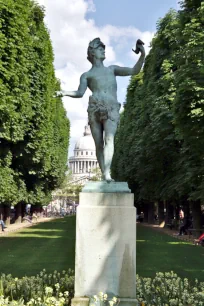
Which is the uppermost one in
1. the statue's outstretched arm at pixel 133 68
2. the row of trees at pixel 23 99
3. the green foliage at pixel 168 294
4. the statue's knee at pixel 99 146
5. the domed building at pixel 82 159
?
the domed building at pixel 82 159

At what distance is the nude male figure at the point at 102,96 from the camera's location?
8.34 meters

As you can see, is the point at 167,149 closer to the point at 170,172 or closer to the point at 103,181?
the point at 170,172

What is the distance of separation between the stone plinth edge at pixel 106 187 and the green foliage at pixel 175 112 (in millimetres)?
10638

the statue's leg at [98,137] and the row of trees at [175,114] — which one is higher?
the row of trees at [175,114]

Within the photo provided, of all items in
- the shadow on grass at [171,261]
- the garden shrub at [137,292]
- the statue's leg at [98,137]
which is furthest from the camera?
the shadow on grass at [171,261]

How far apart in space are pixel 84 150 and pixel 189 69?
150 m

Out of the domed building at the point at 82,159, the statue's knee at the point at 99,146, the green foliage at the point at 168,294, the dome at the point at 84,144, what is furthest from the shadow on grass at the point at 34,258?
the dome at the point at 84,144

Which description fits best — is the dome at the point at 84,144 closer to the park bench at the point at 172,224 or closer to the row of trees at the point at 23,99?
the park bench at the point at 172,224

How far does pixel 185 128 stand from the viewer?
20141 mm

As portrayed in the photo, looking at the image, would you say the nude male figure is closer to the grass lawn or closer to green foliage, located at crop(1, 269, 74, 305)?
green foliage, located at crop(1, 269, 74, 305)

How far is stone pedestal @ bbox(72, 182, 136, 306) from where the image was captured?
7.66 m

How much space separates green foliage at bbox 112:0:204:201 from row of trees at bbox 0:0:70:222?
24.6ft

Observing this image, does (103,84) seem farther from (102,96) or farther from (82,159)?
(82,159)

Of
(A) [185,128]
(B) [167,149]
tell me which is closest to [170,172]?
(B) [167,149]
